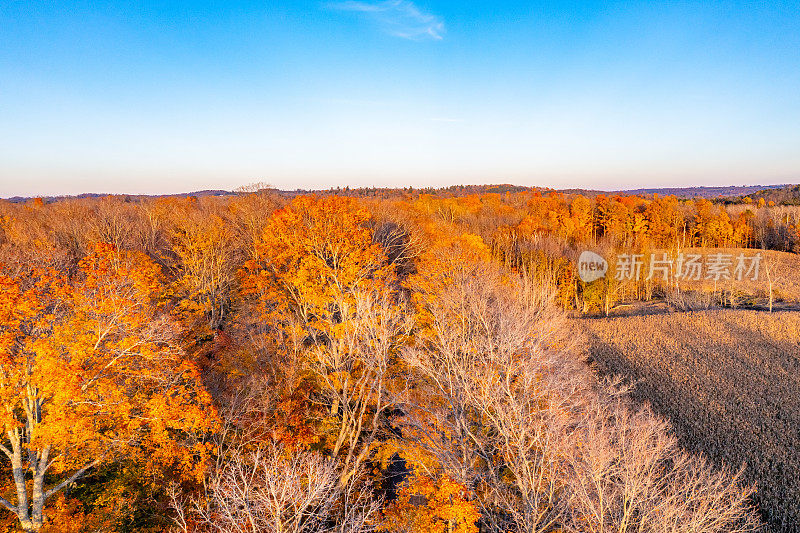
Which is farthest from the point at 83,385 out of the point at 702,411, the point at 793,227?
the point at 793,227

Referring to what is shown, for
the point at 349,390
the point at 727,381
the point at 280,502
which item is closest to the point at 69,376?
the point at 280,502

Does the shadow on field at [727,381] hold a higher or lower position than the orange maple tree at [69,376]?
lower

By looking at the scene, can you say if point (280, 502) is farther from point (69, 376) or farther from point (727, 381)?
point (727, 381)

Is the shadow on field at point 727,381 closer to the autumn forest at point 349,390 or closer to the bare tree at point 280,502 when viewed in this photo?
the autumn forest at point 349,390

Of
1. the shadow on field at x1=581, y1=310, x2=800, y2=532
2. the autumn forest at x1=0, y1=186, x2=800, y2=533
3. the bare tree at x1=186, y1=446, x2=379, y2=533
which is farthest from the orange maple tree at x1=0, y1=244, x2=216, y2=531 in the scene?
the shadow on field at x1=581, y1=310, x2=800, y2=532

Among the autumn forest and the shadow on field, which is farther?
the shadow on field

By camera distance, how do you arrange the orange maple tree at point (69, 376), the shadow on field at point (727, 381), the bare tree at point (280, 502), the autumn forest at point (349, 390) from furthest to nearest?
1. the shadow on field at point (727, 381)
2. the autumn forest at point (349, 390)
3. the orange maple tree at point (69, 376)
4. the bare tree at point (280, 502)

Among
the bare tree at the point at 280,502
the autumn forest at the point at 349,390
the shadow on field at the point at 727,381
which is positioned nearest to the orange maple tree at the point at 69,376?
the autumn forest at the point at 349,390

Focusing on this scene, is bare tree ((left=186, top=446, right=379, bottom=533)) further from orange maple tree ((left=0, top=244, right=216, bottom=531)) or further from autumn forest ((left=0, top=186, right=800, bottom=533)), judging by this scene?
orange maple tree ((left=0, top=244, right=216, bottom=531))

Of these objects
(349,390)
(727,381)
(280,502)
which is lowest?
(727,381)

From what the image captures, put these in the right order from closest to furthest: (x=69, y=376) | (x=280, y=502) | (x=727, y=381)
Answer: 1. (x=280, y=502)
2. (x=69, y=376)
3. (x=727, y=381)
